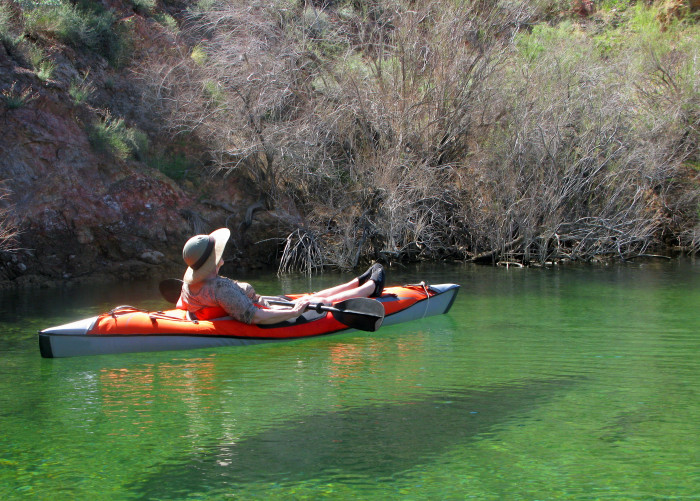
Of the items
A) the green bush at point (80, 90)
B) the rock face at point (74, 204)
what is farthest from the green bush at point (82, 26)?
the rock face at point (74, 204)

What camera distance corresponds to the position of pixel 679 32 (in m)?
23.2

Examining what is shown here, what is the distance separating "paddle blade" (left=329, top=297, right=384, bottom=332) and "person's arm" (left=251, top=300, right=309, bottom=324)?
32cm

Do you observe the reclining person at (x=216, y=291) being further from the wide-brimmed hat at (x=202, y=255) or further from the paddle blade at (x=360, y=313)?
the paddle blade at (x=360, y=313)

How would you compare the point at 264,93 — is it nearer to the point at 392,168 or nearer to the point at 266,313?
the point at 392,168

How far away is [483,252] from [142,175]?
7.17 meters

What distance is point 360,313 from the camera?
7.84 m

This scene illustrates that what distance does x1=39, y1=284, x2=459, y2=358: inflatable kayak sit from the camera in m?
7.32

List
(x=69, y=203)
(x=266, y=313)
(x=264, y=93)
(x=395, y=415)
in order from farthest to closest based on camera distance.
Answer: (x=264, y=93)
(x=69, y=203)
(x=266, y=313)
(x=395, y=415)

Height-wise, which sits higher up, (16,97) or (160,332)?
(16,97)

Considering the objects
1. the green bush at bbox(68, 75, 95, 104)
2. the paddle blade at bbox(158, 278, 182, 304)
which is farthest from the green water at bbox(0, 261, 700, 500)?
the green bush at bbox(68, 75, 95, 104)

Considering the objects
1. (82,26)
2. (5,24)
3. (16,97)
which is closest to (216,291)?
(16,97)

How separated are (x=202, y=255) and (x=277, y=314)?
1016mm

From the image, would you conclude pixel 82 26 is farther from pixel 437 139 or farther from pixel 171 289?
Answer: pixel 171 289

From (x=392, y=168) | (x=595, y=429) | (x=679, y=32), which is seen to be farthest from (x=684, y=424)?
(x=679, y=32)
